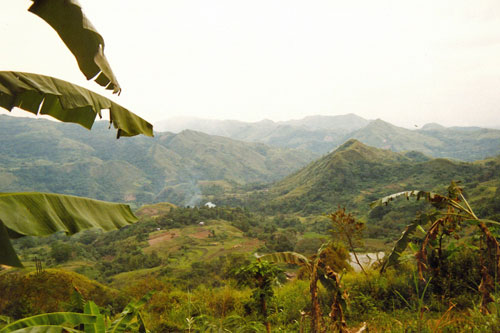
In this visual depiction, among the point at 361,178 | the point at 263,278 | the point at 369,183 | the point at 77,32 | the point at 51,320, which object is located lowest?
the point at 369,183

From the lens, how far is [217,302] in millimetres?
5363

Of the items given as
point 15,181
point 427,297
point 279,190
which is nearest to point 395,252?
point 427,297

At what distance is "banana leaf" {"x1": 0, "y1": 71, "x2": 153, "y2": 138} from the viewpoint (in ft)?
5.27

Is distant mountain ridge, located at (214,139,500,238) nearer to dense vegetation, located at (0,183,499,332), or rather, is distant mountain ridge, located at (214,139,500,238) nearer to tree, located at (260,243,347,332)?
dense vegetation, located at (0,183,499,332)

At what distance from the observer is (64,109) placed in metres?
1.80

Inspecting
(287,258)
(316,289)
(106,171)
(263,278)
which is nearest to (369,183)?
(287,258)

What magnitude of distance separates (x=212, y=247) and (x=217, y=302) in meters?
45.6

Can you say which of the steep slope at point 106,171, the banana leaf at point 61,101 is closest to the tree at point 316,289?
the banana leaf at point 61,101

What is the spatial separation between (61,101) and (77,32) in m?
0.47

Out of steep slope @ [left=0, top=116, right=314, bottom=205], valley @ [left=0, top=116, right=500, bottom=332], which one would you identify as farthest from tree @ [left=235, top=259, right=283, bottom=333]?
steep slope @ [left=0, top=116, right=314, bottom=205]

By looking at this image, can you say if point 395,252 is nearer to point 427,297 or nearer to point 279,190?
point 427,297

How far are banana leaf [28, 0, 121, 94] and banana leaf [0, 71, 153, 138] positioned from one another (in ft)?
0.58

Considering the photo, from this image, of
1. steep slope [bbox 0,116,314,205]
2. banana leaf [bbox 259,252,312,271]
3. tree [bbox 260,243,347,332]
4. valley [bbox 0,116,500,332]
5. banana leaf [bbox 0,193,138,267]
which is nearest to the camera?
banana leaf [bbox 0,193,138,267]

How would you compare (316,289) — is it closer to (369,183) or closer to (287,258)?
(287,258)
